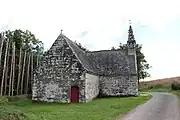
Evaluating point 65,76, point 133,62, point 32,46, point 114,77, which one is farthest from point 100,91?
point 32,46

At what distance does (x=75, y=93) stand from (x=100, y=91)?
8678 millimetres

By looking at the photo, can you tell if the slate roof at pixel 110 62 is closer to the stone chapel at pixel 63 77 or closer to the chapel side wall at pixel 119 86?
the chapel side wall at pixel 119 86

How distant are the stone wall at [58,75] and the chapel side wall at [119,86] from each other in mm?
8922

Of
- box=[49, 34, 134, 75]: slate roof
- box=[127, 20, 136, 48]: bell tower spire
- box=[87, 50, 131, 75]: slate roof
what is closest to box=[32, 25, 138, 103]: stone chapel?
box=[49, 34, 134, 75]: slate roof

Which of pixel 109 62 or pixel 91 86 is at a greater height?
pixel 109 62

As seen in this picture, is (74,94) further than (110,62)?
No

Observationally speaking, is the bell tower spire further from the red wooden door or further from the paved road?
the paved road

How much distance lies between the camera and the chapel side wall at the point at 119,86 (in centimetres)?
3697

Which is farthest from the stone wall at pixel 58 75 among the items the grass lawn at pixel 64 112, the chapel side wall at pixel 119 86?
the chapel side wall at pixel 119 86

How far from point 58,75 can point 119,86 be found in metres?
10.4

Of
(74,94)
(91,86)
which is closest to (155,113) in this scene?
(74,94)

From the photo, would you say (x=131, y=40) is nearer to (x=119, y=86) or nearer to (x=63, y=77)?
(x=119, y=86)

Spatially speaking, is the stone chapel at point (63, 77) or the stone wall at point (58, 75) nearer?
the stone chapel at point (63, 77)

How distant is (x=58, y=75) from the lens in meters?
30.2
